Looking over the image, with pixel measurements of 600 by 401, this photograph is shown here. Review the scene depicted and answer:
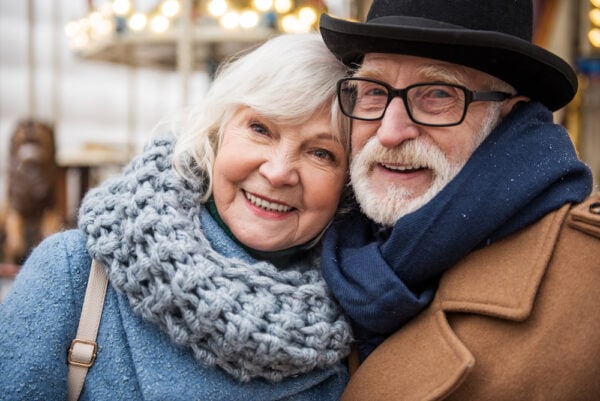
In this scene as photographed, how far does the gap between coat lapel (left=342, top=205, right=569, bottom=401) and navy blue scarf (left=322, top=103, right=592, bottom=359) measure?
36 millimetres

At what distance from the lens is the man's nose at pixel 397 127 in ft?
6.33

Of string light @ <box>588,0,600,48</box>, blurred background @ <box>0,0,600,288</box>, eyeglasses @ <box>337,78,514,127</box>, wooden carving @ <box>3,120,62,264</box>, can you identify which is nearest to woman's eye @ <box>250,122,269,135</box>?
eyeglasses @ <box>337,78,514,127</box>

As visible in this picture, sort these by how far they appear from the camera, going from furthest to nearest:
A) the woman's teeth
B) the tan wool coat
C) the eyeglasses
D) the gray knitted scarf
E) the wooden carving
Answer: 1. the wooden carving
2. the woman's teeth
3. the eyeglasses
4. the gray knitted scarf
5. the tan wool coat

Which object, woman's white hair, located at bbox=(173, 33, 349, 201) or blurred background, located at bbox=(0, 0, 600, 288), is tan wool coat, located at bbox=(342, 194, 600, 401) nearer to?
woman's white hair, located at bbox=(173, 33, 349, 201)

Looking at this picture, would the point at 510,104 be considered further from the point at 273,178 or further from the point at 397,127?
the point at 273,178

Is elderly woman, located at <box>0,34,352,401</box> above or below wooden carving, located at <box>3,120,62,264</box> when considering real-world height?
above

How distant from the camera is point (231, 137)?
2.04 m

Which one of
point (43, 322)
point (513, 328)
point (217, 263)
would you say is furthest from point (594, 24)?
point (43, 322)

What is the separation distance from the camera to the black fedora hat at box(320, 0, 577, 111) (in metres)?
1.79

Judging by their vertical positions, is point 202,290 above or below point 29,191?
above

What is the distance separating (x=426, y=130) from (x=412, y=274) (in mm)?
438

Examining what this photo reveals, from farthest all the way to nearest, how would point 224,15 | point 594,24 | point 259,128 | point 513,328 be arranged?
point 224,15, point 594,24, point 259,128, point 513,328

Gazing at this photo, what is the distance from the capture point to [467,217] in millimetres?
1754

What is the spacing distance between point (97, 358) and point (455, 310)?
3.34 ft
